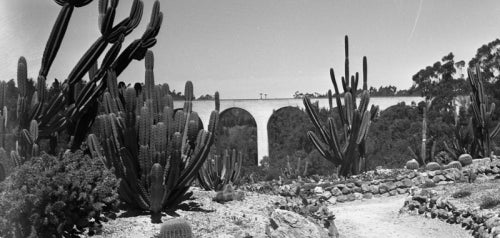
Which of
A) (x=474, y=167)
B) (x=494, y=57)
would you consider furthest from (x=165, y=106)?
(x=494, y=57)

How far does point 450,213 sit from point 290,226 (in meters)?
4.23

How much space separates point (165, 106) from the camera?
9.51 metres

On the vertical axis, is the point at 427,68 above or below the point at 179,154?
above

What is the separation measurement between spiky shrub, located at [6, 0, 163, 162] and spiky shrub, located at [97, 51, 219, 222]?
764 millimetres

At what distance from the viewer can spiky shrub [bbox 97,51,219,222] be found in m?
8.84

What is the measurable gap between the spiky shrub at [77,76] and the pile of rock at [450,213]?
688 cm

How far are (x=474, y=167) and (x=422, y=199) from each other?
4715 millimetres

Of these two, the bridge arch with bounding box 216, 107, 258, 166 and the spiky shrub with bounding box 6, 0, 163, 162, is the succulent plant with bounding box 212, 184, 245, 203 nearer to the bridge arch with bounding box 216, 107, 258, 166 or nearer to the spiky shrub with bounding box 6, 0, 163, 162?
the spiky shrub with bounding box 6, 0, 163, 162

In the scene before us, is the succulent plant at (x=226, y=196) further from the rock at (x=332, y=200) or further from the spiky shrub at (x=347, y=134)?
the spiky shrub at (x=347, y=134)

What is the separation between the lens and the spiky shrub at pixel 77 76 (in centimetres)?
898

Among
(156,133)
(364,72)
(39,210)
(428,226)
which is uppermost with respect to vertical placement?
(364,72)

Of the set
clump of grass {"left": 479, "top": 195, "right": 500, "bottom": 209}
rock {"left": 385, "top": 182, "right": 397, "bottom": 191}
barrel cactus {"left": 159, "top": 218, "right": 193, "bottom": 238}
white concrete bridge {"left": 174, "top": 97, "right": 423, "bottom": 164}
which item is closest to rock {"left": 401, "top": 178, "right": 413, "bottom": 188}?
rock {"left": 385, "top": 182, "right": 397, "bottom": 191}

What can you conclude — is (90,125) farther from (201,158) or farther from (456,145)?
(456,145)

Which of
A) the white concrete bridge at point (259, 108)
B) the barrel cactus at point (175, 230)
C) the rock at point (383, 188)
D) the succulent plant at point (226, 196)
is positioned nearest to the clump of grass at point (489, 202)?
the succulent plant at point (226, 196)
